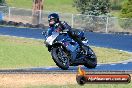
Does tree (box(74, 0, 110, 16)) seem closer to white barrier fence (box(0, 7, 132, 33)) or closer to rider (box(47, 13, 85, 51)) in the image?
white barrier fence (box(0, 7, 132, 33))

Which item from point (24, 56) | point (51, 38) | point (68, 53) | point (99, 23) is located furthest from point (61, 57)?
point (99, 23)

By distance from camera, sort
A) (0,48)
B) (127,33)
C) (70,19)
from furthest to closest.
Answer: (70,19), (127,33), (0,48)

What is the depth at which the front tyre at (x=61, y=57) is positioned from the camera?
8.53m

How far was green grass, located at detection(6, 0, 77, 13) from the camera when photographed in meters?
77.3

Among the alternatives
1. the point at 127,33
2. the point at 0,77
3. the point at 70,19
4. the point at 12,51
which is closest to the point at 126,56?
the point at 12,51

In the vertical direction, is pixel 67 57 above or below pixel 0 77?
above

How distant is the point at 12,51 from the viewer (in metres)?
24.1

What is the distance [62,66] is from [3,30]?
116 feet

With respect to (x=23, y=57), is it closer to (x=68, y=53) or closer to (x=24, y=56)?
(x=24, y=56)

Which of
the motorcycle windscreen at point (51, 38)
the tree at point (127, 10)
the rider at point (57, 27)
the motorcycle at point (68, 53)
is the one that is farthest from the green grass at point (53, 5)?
the motorcycle windscreen at point (51, 38)

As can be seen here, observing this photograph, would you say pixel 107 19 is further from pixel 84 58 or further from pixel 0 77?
pixel 84 58

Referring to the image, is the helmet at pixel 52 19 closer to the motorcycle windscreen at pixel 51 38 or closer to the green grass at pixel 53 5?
the motorcycle windscreen at pixel 51 38

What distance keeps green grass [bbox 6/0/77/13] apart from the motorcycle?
219 feet

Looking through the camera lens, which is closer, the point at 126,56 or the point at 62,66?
the point at 62,66
